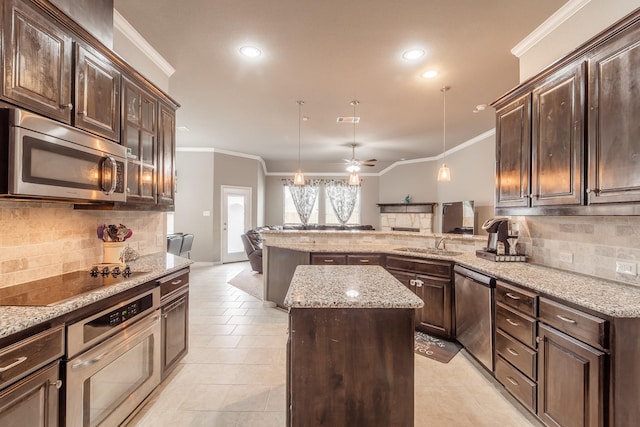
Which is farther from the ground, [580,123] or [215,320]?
[580,123]

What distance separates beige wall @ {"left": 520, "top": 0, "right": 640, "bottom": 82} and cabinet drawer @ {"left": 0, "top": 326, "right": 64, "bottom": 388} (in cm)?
353

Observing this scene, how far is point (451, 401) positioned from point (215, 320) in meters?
2.75

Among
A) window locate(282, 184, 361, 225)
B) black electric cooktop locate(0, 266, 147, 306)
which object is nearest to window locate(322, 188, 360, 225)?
window locate(282, 184, 361, 225)

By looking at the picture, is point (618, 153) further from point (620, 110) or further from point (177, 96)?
point (177, 96)

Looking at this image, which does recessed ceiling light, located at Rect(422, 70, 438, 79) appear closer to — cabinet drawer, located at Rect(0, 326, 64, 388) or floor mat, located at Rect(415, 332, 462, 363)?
floor mat, located at Rect(415, 332, 462, 363)

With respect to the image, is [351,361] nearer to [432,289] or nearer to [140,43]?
Result: [432,289]

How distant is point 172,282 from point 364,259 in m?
2.14

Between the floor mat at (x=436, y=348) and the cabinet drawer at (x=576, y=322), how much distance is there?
119 cm

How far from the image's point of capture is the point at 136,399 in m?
1.84

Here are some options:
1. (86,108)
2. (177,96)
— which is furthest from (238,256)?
(86,108)

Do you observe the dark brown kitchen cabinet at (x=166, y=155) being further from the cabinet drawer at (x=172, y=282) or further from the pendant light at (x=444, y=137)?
the pendant light at (x=444, y=137)

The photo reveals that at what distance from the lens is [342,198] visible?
9531mm

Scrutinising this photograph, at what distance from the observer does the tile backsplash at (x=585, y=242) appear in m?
1.82

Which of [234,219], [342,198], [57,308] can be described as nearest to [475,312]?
[57,308]
